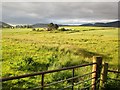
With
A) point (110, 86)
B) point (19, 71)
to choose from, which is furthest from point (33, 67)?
point (110, 86)

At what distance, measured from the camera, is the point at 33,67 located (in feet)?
47.3

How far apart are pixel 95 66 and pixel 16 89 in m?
4.46

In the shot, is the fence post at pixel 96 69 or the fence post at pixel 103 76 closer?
the fence post at pixel 96 69

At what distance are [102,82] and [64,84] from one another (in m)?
3.47

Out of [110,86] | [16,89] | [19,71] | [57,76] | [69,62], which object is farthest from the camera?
[69,62]

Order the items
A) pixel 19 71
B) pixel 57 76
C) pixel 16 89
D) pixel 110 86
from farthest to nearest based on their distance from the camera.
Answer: pixel 19 71
pixel 57 76
pixel 16 89
pixel 110 86

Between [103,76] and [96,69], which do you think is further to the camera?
[103,76]

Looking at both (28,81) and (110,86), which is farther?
(28,81)

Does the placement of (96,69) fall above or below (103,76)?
above

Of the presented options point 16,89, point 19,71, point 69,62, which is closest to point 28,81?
point 16,89

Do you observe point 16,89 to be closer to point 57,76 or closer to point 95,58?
point 57,76

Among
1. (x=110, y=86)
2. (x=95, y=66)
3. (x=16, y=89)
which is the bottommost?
(x=16, y=89)

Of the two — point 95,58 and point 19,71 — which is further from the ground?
point 95,58

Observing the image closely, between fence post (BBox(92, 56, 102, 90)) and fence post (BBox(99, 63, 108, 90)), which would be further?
fence post (BBox(99, 63, 108, 90))
